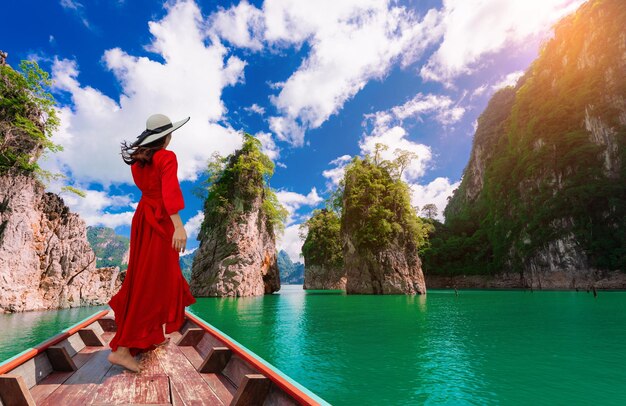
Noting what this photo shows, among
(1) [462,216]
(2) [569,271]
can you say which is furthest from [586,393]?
(1) [462,216]

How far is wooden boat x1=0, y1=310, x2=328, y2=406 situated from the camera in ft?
6.54

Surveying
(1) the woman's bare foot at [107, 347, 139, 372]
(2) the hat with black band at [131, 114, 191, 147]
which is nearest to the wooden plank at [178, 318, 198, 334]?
(1) the woman's bare foot at [107, 347, 139, 372]

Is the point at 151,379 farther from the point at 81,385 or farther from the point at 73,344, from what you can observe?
the point at 73,344

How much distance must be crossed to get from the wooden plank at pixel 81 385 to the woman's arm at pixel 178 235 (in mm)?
1249

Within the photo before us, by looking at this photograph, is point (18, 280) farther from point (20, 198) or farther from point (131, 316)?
point (131, 316)

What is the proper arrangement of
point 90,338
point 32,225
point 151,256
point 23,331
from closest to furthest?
point 151,256, point 90,338, point 23,331, point 32,225

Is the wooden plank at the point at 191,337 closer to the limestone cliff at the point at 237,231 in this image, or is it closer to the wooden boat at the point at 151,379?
the wooden boat at the point at 151,379

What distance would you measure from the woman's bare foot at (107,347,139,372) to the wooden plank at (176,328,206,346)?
116 cm

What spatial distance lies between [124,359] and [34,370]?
63cm

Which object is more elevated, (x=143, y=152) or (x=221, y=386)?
(x=143, y=152)

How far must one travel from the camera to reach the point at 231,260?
36219 mm

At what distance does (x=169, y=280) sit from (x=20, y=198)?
21663 mm

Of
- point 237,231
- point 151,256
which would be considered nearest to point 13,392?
point 151,256

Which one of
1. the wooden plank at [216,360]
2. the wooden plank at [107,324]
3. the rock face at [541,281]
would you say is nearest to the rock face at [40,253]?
the wooden plank at [107,324]
